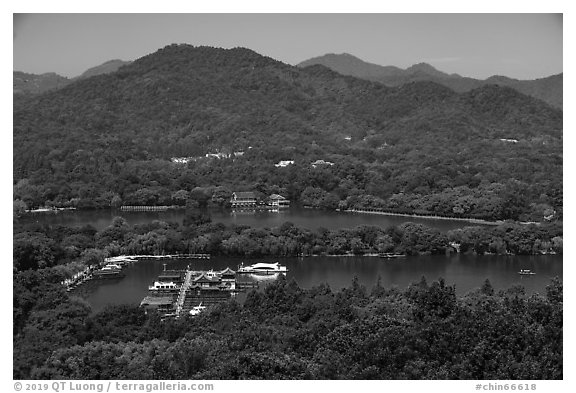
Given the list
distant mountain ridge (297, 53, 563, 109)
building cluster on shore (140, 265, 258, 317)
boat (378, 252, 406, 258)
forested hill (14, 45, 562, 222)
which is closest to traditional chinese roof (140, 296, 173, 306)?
building cluster on shore (140, 265, 258, 317)

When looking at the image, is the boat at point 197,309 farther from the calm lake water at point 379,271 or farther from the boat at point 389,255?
the boat at point 389,255

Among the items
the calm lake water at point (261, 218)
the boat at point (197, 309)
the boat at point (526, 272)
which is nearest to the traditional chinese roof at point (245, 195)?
the calm lake water at point (261, 218)

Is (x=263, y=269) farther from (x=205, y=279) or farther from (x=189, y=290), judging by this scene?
(x=189, y=290)

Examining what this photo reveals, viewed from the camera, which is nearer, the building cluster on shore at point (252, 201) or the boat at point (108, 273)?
the boat at point (108, 273)

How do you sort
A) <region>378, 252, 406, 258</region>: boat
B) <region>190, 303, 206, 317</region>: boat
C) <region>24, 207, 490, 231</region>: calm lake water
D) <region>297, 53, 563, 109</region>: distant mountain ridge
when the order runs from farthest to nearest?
1. <region>297, 53, 563, 109</region>: distant mountain ridge
2. <region>24, 207, 490, 231</region>: calm lake water
3. <region>378, 252, 406, 258</region>: boat
4. <region>190, 303, 206, 317</region>: boat

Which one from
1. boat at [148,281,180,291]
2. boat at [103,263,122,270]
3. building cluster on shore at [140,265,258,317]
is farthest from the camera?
boat at [103,263,122,270]

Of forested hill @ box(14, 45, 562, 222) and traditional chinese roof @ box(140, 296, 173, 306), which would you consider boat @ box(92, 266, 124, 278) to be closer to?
traditional chinese roof @ box(140, 296, 173, 306)
